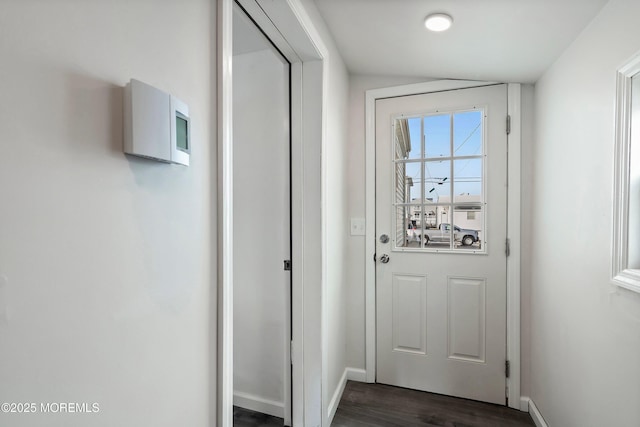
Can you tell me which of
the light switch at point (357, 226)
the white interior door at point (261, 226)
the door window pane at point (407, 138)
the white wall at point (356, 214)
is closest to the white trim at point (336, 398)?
the white wall at point (356, 214)

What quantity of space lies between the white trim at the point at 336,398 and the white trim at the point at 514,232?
104 cm

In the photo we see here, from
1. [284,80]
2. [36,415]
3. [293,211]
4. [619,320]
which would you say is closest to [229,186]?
[36,415]

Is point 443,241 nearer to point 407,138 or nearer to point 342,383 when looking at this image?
point 407,138

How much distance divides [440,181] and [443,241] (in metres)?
0.40

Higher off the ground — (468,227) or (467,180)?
(467,180)

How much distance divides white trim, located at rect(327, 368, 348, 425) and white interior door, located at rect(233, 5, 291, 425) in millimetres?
231

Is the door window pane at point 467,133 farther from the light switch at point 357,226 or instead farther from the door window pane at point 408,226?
the light switch at point 357,226

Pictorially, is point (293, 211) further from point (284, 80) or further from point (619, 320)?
point (619, 320)

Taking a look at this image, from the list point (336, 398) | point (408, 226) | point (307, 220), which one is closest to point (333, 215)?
point (307, 220)

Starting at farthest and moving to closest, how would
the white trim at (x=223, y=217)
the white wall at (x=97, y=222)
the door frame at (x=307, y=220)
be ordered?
1. the door frame at (x=307, y=220)
2. the white trim at (x=223, y=217)
3. the white wall at (x=97, y=222)

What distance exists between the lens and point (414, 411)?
6.15ft

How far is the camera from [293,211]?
167cm

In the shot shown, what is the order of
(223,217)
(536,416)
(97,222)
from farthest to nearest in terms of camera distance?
(536,416) < (223,217) < (97,222)

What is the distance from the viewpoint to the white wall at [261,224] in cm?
172
